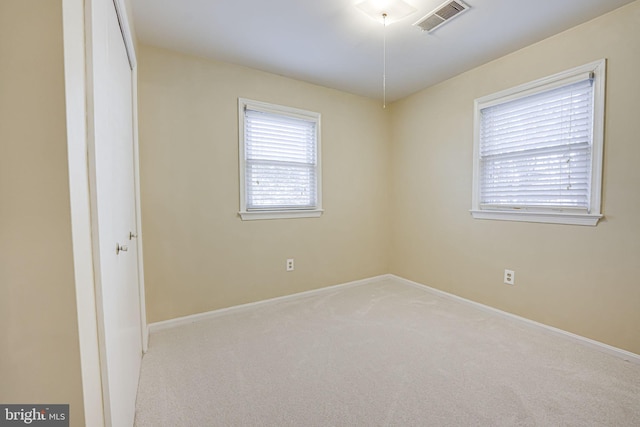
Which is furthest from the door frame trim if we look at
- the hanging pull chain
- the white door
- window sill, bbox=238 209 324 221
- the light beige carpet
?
window sill, bbox=238 209 324 221

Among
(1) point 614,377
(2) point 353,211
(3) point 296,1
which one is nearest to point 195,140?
(3) point 296,1

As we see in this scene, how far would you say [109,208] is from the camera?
1117mm

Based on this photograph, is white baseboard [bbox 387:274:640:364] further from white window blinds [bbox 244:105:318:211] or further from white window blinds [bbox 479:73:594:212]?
white window blinds [bbox 244:105:318:211]

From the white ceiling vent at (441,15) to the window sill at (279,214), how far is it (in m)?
2.01

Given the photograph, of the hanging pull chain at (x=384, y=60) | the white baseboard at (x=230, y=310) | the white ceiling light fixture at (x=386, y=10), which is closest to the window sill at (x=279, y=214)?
the white baseboard at (x=230, y=310)

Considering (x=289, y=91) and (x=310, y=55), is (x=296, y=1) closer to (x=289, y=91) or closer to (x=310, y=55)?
(x=310, y=55)

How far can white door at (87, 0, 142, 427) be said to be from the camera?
35.6 inches

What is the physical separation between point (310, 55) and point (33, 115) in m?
2.35

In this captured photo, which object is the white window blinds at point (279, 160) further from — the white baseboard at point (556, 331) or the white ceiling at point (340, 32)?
the white baseboard at point (556, 331)

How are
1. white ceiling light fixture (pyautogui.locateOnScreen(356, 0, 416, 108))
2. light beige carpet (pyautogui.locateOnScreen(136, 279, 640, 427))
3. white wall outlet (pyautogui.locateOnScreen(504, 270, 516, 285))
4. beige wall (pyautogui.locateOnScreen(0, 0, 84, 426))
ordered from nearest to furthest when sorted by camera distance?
beige wall (pyautogui.locateOnScreen(0, 0, 84, 426)) → light beige carpet (pyautogui.locateOnScreen(136, 279, 640, 427)) → white ceiling light fixture (pyautogui.locateOnScreen(356, 0, 416, 108)) → white wall outlet (pyautogui.locateOnScreen(504, 270, 516, 285))

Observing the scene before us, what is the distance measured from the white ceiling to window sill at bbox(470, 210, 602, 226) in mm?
1455

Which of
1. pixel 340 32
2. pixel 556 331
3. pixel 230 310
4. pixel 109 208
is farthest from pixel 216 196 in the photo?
pixel 556 331

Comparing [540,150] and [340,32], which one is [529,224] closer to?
[540,150]

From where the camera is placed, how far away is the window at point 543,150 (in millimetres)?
2117
